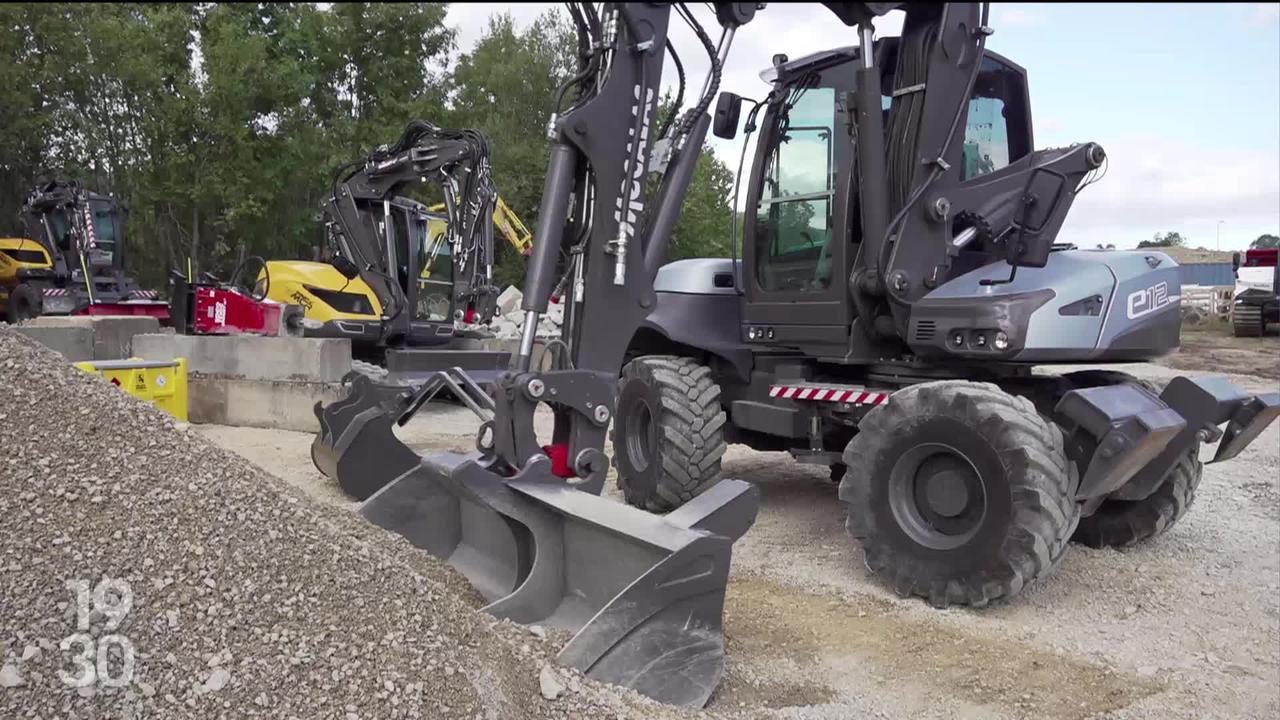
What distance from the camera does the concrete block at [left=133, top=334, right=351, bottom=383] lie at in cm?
866

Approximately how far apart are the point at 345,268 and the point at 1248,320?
15515 mm

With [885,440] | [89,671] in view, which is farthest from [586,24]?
[89,671]

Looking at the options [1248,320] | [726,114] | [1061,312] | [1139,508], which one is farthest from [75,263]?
[1248,320]

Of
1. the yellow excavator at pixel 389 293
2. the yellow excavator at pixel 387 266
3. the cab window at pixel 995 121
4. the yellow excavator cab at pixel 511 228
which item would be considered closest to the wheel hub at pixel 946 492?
the cab window at pixel 995 121

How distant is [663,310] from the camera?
612 centimetres

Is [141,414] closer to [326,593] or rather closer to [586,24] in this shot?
[326,593]

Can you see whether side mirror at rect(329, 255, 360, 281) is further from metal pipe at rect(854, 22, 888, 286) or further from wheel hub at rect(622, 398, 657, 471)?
metal pipe at rect(854, 22, 888, 286)

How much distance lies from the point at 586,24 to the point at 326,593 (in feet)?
8.22

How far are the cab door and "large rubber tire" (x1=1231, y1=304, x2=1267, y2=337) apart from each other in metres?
15.2

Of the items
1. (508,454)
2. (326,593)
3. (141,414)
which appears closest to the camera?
(326,593)

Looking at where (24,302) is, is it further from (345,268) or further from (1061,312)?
(1061,312)

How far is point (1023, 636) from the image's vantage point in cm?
390

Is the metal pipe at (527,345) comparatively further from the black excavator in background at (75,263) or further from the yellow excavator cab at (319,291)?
the black excavator in background at (75,263)

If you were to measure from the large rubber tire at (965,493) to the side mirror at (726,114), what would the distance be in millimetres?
2141
